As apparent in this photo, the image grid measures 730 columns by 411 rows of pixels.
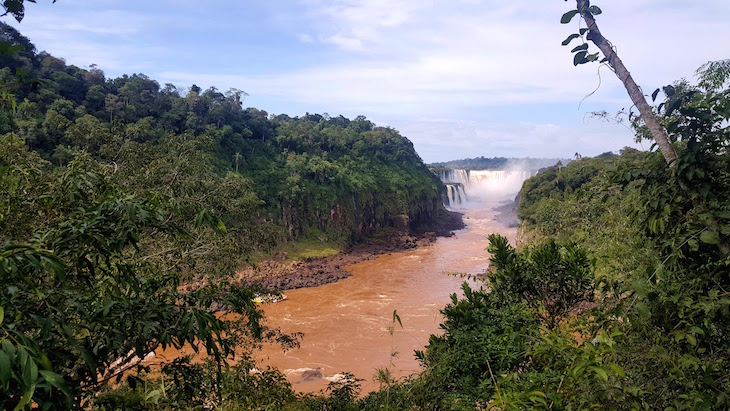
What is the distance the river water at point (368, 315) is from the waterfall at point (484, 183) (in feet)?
122

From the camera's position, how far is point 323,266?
32.4 metres

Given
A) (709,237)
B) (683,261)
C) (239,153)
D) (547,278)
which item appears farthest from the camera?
(239,153)

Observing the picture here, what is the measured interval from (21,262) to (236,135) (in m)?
41.8

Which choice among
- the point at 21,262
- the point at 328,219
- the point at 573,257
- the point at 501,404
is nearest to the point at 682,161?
the point at 501,404

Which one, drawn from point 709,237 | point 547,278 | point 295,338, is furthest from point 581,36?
point 295,338

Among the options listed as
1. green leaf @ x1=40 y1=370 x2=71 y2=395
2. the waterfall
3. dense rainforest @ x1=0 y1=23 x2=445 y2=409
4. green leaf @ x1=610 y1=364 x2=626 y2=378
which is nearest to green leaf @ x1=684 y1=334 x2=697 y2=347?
green leaf @ x1=610 y1=364 x2=626 y2=378

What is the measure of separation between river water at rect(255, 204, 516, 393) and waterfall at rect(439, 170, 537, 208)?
37.3 metres

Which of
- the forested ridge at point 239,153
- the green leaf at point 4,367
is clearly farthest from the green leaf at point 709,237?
the forested ridge at point 239,153

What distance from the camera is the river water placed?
16328 mm

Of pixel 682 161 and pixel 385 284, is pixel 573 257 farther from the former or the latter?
pixel 385 284

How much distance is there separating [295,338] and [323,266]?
22176mm

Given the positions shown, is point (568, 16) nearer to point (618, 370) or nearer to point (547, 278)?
point (618, 370)

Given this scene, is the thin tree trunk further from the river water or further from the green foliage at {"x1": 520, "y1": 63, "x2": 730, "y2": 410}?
the river water

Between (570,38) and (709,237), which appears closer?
(709,237)
